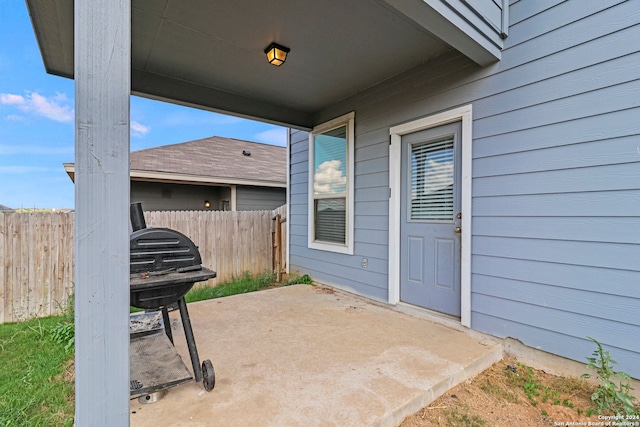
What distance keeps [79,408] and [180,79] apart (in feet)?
11.5

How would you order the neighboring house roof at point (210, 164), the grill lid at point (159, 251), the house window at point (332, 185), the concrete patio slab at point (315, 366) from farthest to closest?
the neighboring house roof at point (210, 164) < the house window at point (332, 185) < the grill lid at point (159, 251) < the concrete patio slab at point (315, 366)

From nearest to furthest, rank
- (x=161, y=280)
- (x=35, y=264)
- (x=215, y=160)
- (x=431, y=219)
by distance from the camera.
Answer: (x=161, y=280) < (x=431, y=219) < (x=35, y=264) < (x=215, y=160)

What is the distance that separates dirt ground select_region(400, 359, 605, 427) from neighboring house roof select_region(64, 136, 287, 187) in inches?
283

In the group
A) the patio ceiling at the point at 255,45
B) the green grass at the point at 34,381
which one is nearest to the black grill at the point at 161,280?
the green grass at the point at 34,381

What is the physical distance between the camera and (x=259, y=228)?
572cm

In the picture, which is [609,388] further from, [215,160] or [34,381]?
[215,160]

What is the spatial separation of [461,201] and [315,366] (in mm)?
1935

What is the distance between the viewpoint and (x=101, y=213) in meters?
1.03

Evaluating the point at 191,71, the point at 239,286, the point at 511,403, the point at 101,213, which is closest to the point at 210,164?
the point at 239,286

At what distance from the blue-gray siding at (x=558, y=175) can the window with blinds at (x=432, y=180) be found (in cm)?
31

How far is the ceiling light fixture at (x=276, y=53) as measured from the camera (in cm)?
282

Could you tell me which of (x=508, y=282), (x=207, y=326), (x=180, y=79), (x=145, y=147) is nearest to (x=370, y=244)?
(x=508, y=282)

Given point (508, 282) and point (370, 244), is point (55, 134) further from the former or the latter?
point (508, 282)

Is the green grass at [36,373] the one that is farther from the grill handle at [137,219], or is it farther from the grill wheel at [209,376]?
the grill handle at [137,219]
